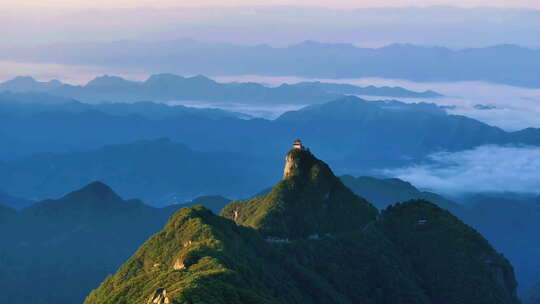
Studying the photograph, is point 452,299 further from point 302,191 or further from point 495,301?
point 302,191

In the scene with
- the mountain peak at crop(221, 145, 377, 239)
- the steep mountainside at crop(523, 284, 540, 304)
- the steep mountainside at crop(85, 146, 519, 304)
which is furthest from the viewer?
the steep mountainside at crop(523, 284, 540, 304)

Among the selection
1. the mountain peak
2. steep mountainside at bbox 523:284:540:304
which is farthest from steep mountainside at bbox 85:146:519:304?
steep mountainside at bbox 523:284:540:304

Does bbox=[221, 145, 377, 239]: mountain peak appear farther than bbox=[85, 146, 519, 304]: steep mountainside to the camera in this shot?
Yes

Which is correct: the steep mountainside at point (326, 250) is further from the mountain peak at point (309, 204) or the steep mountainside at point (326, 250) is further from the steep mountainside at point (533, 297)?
the steep mountainside at point (533, 297)

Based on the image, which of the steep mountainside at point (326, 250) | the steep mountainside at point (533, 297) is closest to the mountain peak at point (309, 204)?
the steep mountainside at point (326, 250)

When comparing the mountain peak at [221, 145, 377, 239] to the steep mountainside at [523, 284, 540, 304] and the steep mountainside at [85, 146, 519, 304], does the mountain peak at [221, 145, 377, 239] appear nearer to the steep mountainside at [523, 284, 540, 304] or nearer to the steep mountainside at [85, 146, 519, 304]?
the steep mountainside at [85, 146, 519, 304]

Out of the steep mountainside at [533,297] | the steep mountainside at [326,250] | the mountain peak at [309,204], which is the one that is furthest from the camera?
the steep mountainside at [533,297]

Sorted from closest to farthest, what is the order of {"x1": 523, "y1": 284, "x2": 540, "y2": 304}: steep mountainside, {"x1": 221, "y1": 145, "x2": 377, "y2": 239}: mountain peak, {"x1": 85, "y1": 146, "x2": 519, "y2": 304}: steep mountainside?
1. {"x1": 85, "y1": 146, "x2": 519, "y2": 304}: steep mountainside
2. {"x1": 221, "y1": 145, "x2": 377, "y2": 239}: mountain peak
3. {"x1": 523, "y1": 284, "x2": 540, "y2": 304}: steep mountainside

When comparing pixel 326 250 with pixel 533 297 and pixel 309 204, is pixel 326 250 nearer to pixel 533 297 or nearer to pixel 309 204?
pixel 309 204
